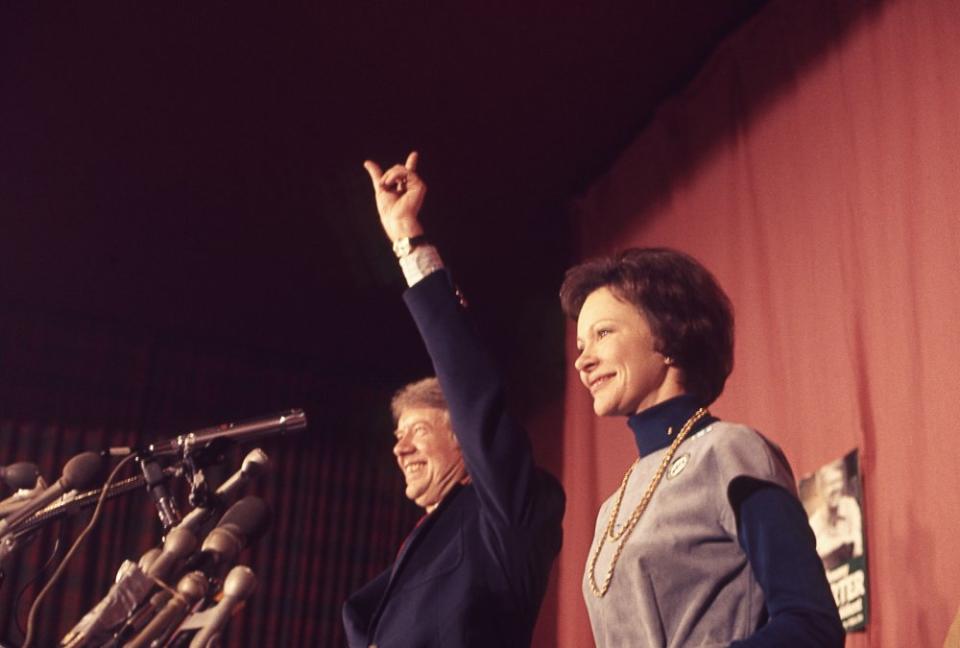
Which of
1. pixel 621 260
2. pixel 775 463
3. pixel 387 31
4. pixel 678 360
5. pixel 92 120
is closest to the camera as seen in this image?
pixel 775 463

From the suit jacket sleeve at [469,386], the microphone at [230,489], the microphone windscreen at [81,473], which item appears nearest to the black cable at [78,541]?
the microphone windscreen at [81,473]

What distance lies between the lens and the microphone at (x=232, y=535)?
4.98 feet

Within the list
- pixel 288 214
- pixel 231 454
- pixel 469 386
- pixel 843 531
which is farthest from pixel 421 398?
pixel 231 454

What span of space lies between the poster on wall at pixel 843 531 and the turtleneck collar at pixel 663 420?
0.87 metres

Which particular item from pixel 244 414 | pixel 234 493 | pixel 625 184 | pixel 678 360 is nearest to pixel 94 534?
pixel 244 414

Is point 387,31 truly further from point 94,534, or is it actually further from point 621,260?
point 94,534

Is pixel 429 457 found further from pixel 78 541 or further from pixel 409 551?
pixel 78 541

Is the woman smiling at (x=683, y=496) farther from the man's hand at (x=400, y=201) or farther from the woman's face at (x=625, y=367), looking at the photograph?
the man's hand at (x=400, y=201)

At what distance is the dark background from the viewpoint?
11.3ft

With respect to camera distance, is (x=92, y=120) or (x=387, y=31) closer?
(x=387, y=31)

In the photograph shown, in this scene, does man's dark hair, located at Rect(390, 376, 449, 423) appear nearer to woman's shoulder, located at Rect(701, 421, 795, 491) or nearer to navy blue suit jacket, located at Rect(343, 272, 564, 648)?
navy blue suit jacket, located at Rect(343, 272, 564, 648)

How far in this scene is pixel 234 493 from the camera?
69.6 inches

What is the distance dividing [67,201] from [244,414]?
59.9 inches

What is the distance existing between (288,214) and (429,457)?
208 cm
